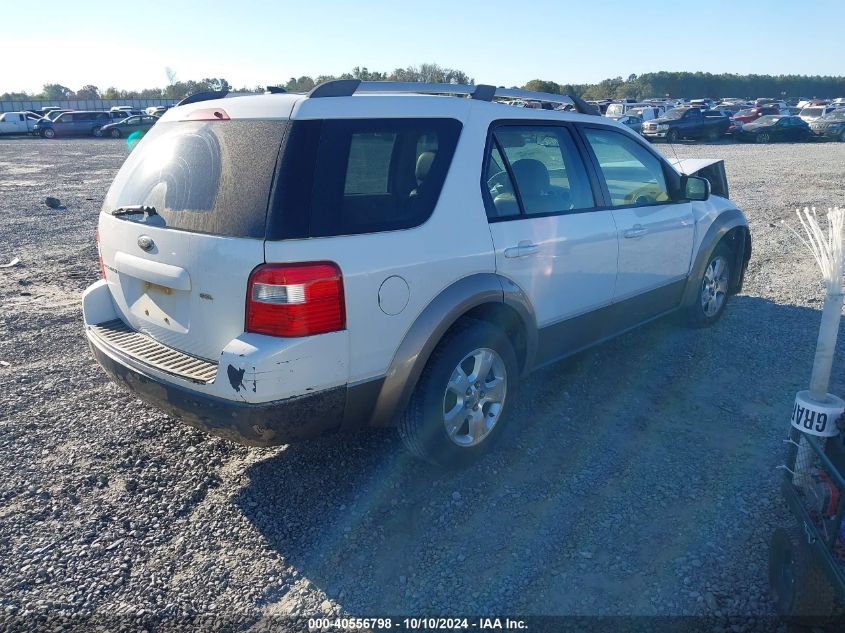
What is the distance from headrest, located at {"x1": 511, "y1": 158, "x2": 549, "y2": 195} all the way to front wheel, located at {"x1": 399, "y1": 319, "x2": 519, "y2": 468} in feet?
2.90

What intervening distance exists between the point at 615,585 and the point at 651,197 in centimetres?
299

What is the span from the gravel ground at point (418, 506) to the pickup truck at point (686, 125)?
28677 millimetres

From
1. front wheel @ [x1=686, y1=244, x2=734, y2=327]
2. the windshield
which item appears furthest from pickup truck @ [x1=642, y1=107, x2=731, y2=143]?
front wheel @ [x1=686, y1=244, x2=734, y2=327]

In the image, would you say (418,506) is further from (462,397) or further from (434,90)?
(434,90)

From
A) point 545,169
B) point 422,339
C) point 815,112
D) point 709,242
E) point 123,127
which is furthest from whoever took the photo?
point 123,127

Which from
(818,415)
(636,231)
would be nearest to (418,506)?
(818,415)

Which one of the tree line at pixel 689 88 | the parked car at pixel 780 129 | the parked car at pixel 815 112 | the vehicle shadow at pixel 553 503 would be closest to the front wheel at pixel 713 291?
the vehicle shadow at pixel 553 503

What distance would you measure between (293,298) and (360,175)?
2.36ft

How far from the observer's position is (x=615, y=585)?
9.10ft

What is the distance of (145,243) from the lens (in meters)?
3.21

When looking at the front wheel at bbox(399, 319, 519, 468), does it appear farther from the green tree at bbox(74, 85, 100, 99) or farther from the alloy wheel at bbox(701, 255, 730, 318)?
the green tree at bbox(74, 85, 100, 99)

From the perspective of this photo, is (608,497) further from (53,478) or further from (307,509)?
(53,478)

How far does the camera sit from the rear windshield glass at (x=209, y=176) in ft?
9.36

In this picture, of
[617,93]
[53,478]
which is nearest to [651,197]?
[53,478]
